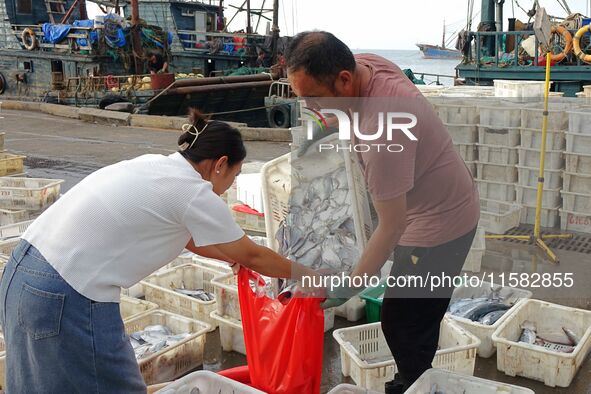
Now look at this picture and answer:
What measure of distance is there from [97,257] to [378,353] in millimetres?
2116

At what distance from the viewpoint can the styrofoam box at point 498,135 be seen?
20.6 ft

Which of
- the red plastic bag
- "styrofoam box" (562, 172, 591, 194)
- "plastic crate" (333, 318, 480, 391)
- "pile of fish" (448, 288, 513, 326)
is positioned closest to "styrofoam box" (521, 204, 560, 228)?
"styrofoam box" (562, 172, 591, 194)

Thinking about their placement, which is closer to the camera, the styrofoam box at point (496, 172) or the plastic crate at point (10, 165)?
the styrofoam box at point (496, 172)

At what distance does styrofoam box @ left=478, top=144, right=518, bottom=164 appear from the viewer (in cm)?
633

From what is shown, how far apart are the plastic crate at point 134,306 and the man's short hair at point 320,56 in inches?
90.0

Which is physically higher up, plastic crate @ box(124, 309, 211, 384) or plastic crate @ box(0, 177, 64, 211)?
plastic crate @ box(0, 177, 64, 211)

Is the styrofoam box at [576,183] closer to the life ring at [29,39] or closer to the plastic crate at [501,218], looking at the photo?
the plastic crate at [501,218]

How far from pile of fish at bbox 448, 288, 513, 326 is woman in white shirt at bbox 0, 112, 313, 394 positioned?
2178mm

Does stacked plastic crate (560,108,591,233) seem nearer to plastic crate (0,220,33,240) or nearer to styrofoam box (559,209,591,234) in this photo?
styrofoam box (559,209,591,234)

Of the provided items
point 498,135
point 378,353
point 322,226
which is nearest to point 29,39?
point 498,135

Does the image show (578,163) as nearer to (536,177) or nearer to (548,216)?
(536,177)

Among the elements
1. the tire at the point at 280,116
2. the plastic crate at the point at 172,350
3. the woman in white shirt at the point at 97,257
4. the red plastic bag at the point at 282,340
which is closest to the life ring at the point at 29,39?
the tire at the point at 280,116

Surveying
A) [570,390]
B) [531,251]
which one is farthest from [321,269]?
[531,251]

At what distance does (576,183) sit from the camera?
5902 millimetres
